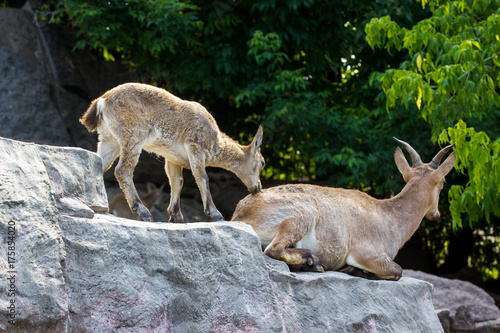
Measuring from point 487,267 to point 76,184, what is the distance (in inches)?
438

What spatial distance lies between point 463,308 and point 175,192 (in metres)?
4.54

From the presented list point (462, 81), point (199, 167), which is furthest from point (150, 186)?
point (462, 81)

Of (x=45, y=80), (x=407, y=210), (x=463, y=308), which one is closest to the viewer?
(x=407, y=210)

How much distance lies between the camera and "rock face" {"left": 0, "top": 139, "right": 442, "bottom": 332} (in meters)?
3.87

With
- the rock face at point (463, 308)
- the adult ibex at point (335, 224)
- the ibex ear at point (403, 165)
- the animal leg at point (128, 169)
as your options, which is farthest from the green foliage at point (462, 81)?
the animal leg at point (128, 169)

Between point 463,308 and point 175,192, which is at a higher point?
point 175,192

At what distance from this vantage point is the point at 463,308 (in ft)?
27.7

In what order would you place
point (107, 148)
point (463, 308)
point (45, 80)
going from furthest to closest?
point (45, 80) < point (463, 308) < point (107, 148)

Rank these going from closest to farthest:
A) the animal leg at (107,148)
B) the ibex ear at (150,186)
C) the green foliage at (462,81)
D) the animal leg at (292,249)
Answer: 1. the animal leg at (292,249)
2. the animal leg at (107,148)
3. the green foliage at (462,81)
4. the ibex ear at (150,186)

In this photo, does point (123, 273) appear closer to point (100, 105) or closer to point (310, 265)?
point (310, 265)

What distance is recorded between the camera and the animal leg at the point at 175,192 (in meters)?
6.33

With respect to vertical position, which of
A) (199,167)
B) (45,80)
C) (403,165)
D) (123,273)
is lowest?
(45,80)

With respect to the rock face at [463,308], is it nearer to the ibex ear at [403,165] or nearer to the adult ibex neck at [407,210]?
the adult ibex neck at [407,210]

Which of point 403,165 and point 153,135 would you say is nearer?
point 153,135
